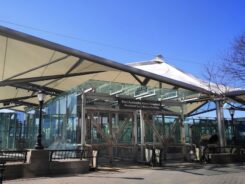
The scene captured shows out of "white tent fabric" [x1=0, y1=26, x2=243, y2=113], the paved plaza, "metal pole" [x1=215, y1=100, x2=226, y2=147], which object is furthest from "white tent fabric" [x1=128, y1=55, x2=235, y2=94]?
the paved plaza

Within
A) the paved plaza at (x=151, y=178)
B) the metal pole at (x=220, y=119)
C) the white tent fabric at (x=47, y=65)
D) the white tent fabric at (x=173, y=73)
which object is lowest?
the paved plaza at (x=151, y=178)

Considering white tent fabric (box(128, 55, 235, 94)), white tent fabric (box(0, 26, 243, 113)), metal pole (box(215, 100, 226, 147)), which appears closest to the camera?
white tent fabric (box(0, 26, 243, 113))

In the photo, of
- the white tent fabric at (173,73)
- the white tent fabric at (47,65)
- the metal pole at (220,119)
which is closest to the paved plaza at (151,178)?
the white tent fabric at (47,65)

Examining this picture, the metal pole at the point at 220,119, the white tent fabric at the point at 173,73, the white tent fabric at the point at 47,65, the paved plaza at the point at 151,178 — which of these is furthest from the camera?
the white tent fabric at the point at 173,73

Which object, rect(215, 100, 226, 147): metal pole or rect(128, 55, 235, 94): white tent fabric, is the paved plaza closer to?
rect(215, 100, 226, 147): metal pole

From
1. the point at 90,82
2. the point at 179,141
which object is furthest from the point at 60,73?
the point at 179,141

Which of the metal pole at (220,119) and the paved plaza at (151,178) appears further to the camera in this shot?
the metal pole at (220,119)

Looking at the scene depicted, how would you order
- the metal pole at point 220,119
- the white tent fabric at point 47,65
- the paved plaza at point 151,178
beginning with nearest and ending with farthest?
the paved plaza at point 151,178 → the white tent fabric at point 47,65 → the metal pole at point 220,119

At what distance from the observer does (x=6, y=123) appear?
23.8m

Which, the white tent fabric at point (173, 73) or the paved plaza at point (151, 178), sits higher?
the white tent fabric at point (173, 73)

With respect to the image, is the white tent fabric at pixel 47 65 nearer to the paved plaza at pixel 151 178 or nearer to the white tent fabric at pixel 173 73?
the white tent fabric at pixel 173 73

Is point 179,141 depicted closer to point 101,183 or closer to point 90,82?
point 90,82

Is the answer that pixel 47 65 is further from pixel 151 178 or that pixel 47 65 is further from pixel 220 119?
pixel 220 119

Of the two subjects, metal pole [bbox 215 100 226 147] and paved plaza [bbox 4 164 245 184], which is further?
metal pole [bbox 215 100 226 147]
